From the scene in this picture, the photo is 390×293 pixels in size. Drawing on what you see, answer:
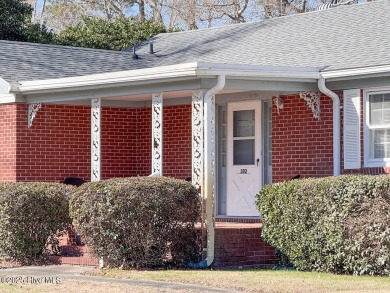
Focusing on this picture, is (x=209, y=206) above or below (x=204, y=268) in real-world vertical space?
above

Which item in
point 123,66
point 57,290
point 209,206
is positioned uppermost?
point 123,66

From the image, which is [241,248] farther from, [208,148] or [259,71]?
[259,71]

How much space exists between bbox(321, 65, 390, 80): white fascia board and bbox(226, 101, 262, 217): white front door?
93.3 inches

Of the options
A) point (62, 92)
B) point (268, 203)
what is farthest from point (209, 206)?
point (62, 92)

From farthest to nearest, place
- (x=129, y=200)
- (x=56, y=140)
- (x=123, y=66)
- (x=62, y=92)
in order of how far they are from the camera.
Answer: (x=123, y=66)
(x=56, y=140)
(x=62, y=92)
(x=129, y=200)

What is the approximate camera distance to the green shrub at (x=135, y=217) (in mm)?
14852

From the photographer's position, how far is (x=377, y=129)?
664 inches

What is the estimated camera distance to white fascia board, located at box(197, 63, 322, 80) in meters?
15.4

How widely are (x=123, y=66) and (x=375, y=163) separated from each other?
761 centimetres

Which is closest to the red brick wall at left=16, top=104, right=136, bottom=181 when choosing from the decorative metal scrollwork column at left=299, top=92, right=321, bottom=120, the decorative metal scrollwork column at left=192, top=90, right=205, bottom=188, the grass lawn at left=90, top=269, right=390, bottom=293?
the decorative metal scrollwork column at left=192, top=90, right=205, bottom=188

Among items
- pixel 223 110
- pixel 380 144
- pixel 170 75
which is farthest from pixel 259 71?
pixel 223 110

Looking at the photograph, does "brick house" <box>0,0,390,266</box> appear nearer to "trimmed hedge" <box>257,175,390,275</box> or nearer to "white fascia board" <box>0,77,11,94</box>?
"white fascia board" <box>0,77,11,94</box>

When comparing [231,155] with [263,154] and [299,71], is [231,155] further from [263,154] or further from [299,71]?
[299,71]

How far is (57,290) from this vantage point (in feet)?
41.1
